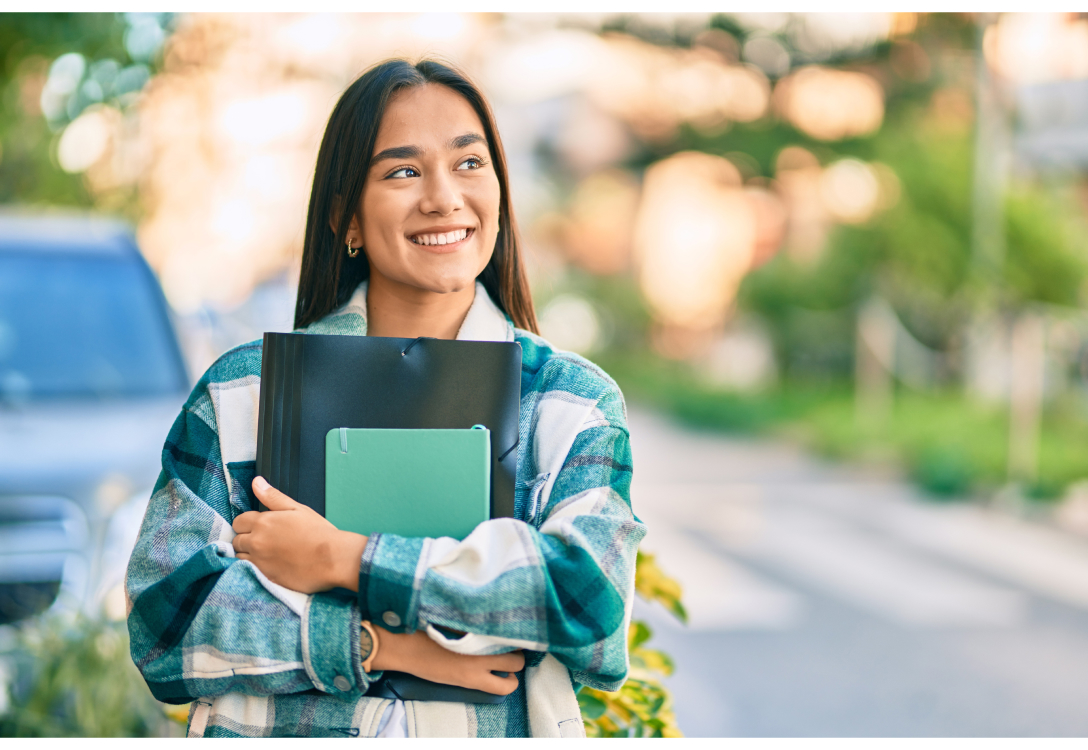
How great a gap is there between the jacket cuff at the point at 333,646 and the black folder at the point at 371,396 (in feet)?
0.47

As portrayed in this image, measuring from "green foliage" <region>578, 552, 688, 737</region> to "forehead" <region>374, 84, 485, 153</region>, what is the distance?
0.89 metres

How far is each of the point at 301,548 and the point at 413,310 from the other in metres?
0.44

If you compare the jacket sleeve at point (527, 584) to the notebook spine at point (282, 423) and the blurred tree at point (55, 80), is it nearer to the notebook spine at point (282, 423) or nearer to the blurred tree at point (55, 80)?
the notebook spine at point (282, 423)

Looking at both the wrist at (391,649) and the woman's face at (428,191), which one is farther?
the woman's face at (428,191)

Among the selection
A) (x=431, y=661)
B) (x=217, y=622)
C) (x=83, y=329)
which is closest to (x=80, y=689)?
(x=83, y=329)

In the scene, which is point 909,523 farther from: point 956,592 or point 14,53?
point 14,53

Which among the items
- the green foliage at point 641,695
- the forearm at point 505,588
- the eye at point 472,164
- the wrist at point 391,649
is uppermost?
the eye at point 472,164

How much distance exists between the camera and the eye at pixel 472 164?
1.55 m

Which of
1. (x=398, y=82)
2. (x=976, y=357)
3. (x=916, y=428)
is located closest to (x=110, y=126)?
(x=398, y=82)

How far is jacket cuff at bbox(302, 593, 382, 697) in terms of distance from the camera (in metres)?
1.33

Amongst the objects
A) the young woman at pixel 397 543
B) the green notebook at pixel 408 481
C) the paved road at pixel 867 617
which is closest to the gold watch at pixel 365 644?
the young woman at pixel 397 543

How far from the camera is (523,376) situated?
5.05ft

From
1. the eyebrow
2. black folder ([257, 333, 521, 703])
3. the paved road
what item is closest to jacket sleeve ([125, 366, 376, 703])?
black folder ([257, 333, 521, 703])

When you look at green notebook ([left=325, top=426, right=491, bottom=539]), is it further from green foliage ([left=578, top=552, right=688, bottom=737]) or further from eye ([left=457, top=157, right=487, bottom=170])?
green foliage ([left=578, top=552, right=688, bottom=737])
